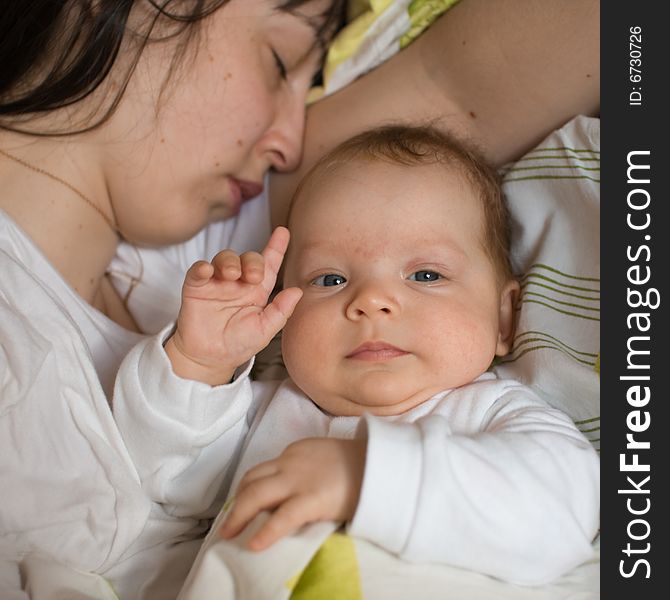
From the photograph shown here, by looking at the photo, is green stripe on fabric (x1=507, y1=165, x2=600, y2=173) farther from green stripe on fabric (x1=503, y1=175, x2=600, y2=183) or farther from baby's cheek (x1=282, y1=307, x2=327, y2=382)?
baby's cheek (x1=282, y1=307, x2=327, y2=382)

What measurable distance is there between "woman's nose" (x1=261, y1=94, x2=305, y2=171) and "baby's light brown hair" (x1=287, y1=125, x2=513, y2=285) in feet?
0.83

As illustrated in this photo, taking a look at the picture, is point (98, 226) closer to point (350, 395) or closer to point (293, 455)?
point (350, 395)

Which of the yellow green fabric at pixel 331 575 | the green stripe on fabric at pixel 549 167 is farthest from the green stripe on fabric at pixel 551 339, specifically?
the yellow green fabric at pixel 331 575

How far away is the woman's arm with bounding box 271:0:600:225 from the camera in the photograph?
139 cm

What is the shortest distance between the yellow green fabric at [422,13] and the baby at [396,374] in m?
0.34

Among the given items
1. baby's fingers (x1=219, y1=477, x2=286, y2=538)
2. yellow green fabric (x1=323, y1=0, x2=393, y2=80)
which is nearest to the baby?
baby's fingers (x1=219, y1=477, x2=286, y2=538)

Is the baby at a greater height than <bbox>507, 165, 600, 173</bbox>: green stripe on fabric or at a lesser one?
lesser

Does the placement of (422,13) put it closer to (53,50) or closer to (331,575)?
(53,50)

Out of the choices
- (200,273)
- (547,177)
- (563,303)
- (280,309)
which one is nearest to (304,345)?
(280,309)

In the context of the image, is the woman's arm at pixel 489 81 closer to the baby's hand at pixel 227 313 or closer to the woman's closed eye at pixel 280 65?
the woman's closed eye at pixel 280 65

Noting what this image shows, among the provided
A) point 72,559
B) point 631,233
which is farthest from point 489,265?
point 72,559

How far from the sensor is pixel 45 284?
1355mm

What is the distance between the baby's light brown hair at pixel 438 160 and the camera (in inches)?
50.9

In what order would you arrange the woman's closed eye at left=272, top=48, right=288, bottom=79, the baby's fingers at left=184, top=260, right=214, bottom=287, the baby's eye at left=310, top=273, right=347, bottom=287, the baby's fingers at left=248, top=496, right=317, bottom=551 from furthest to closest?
1. the woman's closed eye at left=272, top=48, right=288, bottom=79
2. the baby's eye at left=310, top=273, right=347, bottom=287
3. the baby's fingers at left=184, top=260, right=214, bottom=287
4. the baby's fingers at left=248, top=496, right=317, bottom=551
